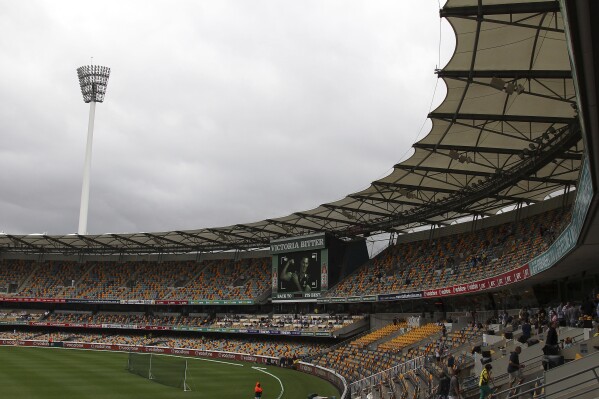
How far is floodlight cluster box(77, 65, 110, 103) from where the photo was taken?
285ft

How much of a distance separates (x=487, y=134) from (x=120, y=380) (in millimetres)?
27522

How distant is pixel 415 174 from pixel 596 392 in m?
25.3

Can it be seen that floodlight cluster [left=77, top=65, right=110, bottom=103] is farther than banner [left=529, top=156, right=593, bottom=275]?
Yes

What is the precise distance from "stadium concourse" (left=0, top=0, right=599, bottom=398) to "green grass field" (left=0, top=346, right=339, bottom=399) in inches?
118

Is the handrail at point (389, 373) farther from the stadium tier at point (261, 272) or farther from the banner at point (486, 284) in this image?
the stadium tier at point (261, 272)

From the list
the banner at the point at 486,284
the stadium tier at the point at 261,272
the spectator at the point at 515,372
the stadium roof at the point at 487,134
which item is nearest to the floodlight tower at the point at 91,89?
the stadium tier at the point at 261,272

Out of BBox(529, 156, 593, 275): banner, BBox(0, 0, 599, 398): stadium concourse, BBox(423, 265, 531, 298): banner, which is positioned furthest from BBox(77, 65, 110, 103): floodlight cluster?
BBox(529, 156, 593, 275): banner

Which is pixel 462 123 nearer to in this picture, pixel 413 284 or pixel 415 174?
pixel 415 174

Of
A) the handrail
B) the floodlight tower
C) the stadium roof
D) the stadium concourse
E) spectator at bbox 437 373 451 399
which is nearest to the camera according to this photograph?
spectator at bbox 437 373 451 399

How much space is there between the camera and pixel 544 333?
21.2 m

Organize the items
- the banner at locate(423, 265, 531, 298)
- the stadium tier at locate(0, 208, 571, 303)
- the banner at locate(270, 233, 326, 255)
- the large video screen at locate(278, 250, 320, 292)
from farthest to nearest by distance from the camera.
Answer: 1. the large video screen at locate(278, 250, 320, 292)
2. the banner at locate(270, 233, 326, 255)
3. the stadium tier at locate(0, 208, 571, 303)
4. the banner at locate(423, 265, 531, 298)

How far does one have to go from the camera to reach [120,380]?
117ft

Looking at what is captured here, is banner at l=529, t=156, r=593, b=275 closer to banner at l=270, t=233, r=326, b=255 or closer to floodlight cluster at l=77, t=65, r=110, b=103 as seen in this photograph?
banner at l=270, t=233, r=326, b=255

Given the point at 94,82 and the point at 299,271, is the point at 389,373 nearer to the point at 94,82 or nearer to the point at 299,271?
the point at 299,271
